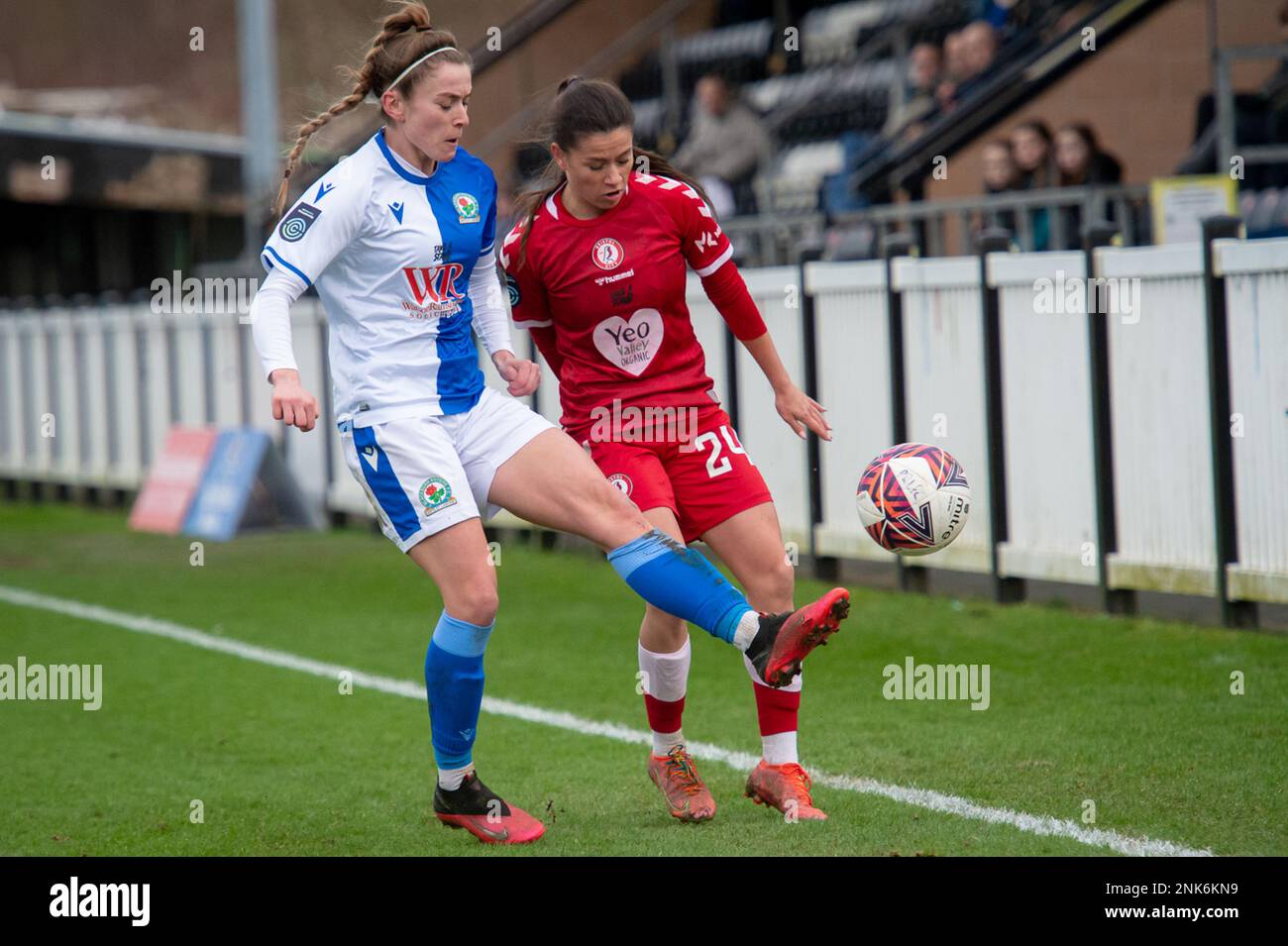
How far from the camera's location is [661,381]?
5.62 m

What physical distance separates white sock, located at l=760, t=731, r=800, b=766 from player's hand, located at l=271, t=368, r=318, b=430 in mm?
1768

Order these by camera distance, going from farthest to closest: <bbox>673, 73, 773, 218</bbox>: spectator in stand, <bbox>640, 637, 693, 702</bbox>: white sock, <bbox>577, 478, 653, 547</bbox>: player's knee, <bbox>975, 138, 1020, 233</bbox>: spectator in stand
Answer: <bbox>673, 73, 773, 218</bbox>: spectator in stand
<bbox>975, 138, 1020, 233</bbox>: spectator in stand
<bbox>640, 637, 693, 702</bbox>: white sock
<bbox>577, 478, 653, 547</bbox>: player's knee

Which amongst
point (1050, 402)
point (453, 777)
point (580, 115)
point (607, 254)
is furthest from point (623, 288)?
point (1050, 402)

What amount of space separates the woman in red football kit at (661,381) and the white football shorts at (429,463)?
33cm

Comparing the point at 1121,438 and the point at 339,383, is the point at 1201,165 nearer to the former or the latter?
the point at 1121,438

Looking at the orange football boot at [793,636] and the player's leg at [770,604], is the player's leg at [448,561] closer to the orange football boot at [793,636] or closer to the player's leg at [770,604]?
the player's leg at [770,604]

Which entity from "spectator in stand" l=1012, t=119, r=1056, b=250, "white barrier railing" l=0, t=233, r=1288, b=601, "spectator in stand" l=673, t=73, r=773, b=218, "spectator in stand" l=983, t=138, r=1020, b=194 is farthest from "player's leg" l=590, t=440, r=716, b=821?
"spectator in stand" l=673, t=73, r=773, b=218

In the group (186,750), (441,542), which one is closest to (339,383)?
(441,542)

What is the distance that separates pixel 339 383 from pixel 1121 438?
4640mm

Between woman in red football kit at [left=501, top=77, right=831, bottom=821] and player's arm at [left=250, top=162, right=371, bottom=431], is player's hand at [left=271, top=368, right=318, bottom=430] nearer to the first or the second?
player's arm at [left=250, top=162, right=371, bottom=431]

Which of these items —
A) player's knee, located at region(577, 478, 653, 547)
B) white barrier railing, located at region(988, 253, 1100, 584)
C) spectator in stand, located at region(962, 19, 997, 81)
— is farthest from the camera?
spectator in stand, located at region(962, 19, 997, 81)

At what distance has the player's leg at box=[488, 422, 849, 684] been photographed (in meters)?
4.77
